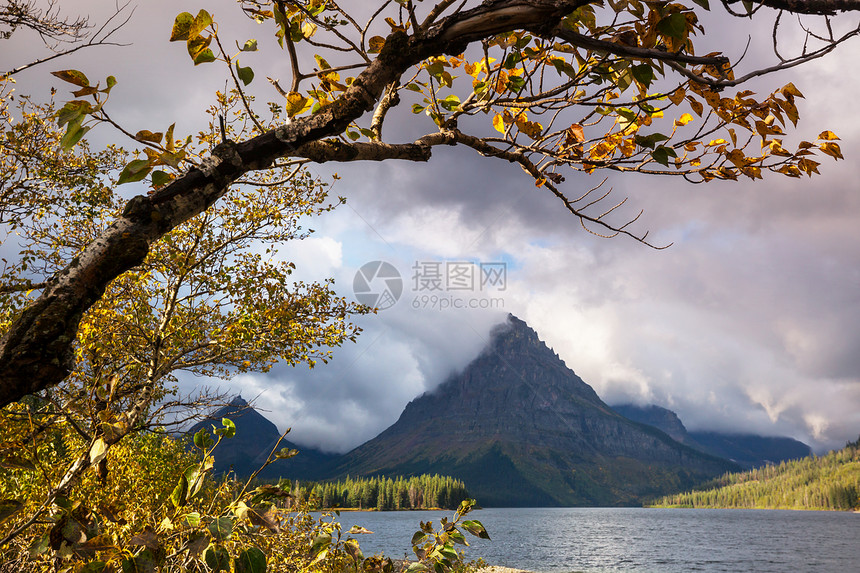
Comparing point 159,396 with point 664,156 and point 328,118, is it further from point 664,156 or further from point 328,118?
point 664,156

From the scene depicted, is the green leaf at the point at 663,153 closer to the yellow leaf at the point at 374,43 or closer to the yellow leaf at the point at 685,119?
the yellow leaf at the point at 685,119

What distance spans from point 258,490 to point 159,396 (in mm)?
11994

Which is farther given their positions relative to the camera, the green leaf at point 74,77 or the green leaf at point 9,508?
the green leaf at point 74,77

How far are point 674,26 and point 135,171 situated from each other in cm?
278

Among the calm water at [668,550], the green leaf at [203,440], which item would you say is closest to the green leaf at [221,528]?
the green leaf at [203,440]

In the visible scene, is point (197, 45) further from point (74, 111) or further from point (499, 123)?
point (499, 123)

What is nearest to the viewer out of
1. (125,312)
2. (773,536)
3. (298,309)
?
(125,312)

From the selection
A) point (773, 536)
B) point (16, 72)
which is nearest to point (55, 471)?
point (16, 72)

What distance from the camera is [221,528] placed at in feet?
5.97

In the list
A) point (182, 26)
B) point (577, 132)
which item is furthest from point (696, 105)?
point (182, 26)

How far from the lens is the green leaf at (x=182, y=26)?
7.77 ft

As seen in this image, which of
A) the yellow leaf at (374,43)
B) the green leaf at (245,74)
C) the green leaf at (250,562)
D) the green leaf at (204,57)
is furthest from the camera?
the yellow leaf at (374,43)

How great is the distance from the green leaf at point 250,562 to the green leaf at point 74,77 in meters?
2.10

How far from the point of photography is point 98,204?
1078cm
